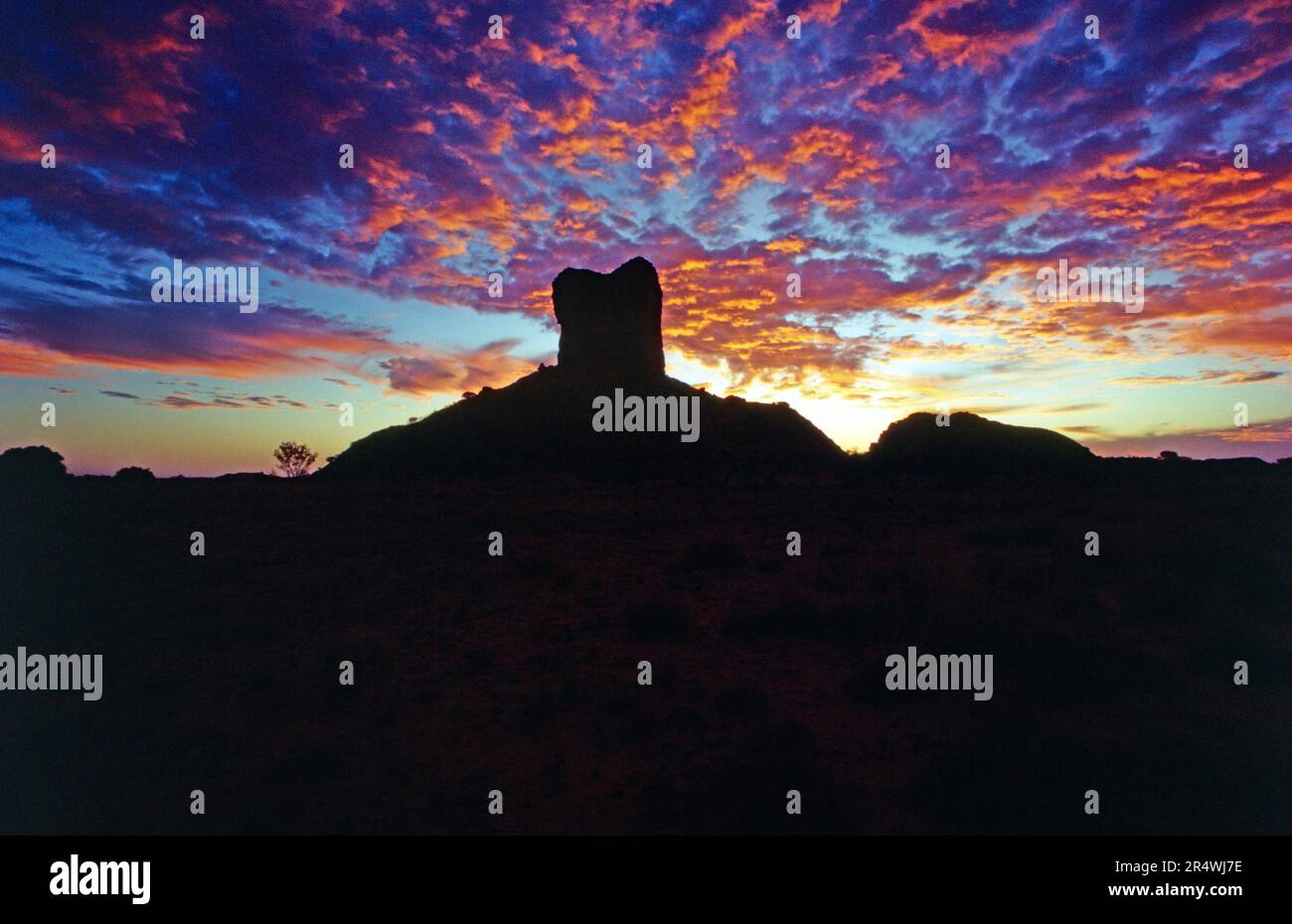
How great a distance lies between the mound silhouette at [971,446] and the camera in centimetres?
6462

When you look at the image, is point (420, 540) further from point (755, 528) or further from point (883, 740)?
point (883, 740)

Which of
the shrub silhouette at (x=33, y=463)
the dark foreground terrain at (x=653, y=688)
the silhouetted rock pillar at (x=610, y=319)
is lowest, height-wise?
the dark foreground terrain at (x=653, y=688)

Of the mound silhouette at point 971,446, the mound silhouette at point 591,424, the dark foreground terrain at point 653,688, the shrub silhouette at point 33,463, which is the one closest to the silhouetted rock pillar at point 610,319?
the mound silhouette at point 591,424

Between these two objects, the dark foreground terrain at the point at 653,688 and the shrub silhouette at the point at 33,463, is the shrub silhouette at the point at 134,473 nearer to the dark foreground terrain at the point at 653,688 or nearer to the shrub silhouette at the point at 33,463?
the shrub silhouette at the point at 33,463

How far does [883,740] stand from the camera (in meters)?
7.11

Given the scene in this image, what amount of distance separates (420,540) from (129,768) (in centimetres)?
1295

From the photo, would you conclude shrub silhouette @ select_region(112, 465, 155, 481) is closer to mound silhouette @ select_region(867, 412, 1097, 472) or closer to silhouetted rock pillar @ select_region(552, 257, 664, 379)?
silhouetted rock pillar @ select_region(552, 257, 664, 379)

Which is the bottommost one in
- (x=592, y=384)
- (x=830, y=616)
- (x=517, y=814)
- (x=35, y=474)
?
(x=517, y=814)

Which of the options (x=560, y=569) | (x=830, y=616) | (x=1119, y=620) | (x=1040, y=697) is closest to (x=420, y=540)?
(x=560, y=569)

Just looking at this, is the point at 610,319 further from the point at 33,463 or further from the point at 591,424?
the point at 33,463

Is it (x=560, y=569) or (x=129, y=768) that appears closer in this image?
(x=129, y=768)

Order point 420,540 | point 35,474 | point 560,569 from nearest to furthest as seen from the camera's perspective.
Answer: point 560,569, point 420,540, point 35,474

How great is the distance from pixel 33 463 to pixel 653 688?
80.2 metres

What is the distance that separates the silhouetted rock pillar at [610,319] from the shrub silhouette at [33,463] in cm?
5372
